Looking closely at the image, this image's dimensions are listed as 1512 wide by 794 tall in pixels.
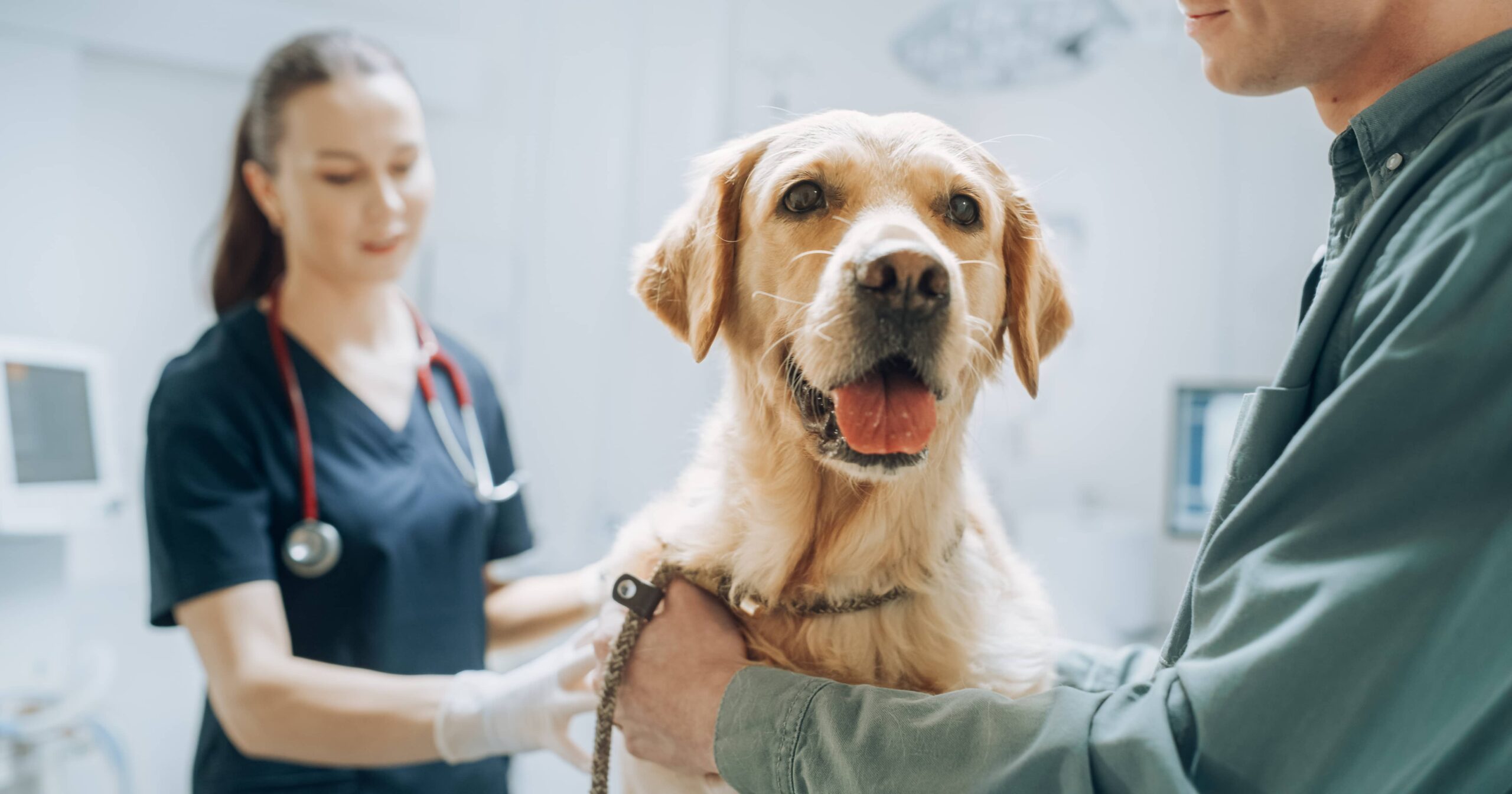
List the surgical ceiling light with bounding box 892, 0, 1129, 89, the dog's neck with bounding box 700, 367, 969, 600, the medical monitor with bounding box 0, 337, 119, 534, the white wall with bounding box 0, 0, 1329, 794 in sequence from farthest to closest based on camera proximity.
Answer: the surgical ceiling light with bounding box 892, 0, 1129, 89 → the white wall with bounding box 0, 0, 1329, 794 → the medical monitor with bounding box 0, 337, 119, 534 → the dog's neck with bounding box 700, 367, 969, 600

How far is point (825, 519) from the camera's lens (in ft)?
3.71

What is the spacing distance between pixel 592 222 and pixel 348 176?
1.26 m

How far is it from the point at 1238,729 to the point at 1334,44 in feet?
2.04

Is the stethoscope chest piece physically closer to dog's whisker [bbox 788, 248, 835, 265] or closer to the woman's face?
the woman's face

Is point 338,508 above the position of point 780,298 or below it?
below

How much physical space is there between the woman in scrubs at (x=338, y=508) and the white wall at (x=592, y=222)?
643 millimetres

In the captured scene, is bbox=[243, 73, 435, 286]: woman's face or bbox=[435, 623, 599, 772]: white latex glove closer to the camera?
bbox=[435, 623, 599, 772]: white latex glove

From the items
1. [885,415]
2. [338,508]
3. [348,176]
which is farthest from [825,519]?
[348,176]

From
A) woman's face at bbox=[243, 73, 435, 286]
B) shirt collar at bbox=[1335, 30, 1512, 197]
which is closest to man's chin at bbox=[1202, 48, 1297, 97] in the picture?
shirt collar at bbox=[1335, 30, 1512, 197]

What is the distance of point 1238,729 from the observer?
66cm

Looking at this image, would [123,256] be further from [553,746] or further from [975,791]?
[975,791]

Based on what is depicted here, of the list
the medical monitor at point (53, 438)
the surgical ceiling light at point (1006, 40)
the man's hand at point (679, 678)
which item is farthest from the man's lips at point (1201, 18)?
the medical monitor at point (53, 438)

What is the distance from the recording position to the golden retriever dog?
0.98m

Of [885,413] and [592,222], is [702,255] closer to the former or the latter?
[885,413]
